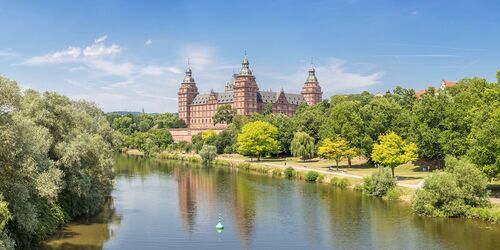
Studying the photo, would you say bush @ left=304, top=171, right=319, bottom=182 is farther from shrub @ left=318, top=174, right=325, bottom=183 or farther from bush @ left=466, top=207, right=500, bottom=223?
bush @ left=466, top=207, right=500, bottom=223

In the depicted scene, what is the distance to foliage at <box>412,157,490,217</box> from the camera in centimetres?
3409

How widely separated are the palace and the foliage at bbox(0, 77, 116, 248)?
91.6 meters

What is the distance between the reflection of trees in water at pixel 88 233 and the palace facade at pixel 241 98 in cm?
10273

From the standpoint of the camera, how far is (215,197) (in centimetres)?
4631

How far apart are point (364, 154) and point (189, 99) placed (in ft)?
359

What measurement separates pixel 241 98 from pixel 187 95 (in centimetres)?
2794

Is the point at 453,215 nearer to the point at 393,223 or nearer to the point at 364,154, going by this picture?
the point at 393,223

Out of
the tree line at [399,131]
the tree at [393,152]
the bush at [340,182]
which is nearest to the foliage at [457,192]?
the tree line at [399,131]

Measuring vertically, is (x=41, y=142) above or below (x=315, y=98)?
below

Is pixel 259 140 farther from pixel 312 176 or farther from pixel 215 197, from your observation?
pixel 215 197

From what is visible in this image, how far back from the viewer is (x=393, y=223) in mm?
33562

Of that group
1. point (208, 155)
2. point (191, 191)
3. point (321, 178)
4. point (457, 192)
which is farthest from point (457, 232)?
point (208, 155)

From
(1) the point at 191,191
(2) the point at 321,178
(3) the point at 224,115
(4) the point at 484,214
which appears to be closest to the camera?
(4) the point at 484,214

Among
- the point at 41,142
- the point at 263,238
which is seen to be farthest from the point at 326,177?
the point at 41,142
